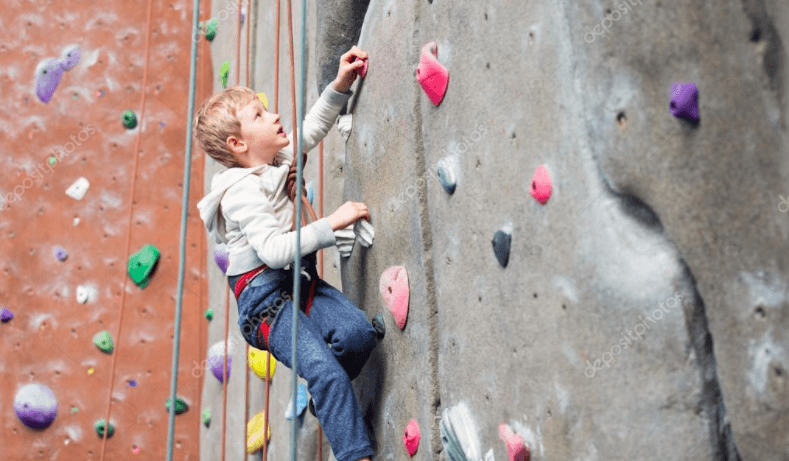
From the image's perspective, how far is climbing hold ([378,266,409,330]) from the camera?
7.03ft

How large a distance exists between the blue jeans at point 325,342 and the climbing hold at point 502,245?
47 cm

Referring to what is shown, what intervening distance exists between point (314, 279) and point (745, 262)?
3.62ft

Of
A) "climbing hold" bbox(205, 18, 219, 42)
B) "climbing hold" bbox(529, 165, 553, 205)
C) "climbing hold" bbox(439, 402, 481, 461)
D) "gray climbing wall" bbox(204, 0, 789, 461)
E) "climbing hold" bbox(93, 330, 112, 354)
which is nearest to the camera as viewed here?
"gray climbing wall" bbox(204, 0, 789, 461)

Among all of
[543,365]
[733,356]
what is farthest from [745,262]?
[543,365]

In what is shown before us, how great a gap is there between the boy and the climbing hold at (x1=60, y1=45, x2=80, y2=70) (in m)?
1.76

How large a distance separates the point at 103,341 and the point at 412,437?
1865 millimetres

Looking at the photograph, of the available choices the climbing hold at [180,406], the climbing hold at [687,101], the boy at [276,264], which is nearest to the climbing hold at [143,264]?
the climbing hold at [180,406]

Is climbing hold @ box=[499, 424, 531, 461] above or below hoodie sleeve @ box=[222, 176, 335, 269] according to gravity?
below

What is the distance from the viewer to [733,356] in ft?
4.55

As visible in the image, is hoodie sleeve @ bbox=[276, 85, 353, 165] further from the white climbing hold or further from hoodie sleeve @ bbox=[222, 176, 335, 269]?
hoodie sleeve @ bbox=[222, 176, 335, 269]
